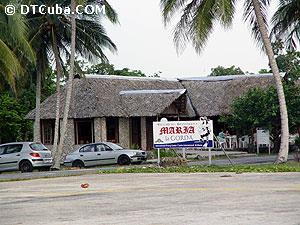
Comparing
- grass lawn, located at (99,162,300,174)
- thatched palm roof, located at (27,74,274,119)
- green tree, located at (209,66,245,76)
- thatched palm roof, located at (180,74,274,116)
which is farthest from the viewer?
green tree, located at (209,66,245,76)

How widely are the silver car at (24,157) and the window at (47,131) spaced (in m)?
11.1

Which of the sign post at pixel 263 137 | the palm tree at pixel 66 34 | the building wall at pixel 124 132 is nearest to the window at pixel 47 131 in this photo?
the building wall at pixel 124 132

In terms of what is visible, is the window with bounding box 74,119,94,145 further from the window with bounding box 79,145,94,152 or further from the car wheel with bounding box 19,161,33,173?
the car wheel with bounding box 19,161,33,173

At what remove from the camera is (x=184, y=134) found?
26.1m

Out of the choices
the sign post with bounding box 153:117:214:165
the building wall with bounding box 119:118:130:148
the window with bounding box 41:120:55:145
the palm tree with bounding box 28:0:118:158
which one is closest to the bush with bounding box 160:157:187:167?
the sign post with bounding box 153:117:214:165

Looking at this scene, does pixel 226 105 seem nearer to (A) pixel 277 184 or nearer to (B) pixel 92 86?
(B) pixel 92 86

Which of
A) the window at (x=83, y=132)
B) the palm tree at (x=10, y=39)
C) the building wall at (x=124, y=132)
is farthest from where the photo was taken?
the building wall at (x=124, y=132)

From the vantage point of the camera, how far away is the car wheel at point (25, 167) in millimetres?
31475

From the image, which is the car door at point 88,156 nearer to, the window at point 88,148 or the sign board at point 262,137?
the window at point 88,148

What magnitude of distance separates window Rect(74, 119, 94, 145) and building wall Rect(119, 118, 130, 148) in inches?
73.9

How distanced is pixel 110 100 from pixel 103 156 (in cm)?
915

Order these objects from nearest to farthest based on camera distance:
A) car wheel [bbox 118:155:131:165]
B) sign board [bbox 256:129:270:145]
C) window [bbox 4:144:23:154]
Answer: window [bbox 4:144:23:154], car wheel [bbox 118:155:131:165], sign board [bbox 256:129:270:145]

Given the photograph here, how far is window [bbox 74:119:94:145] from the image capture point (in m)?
41.9
